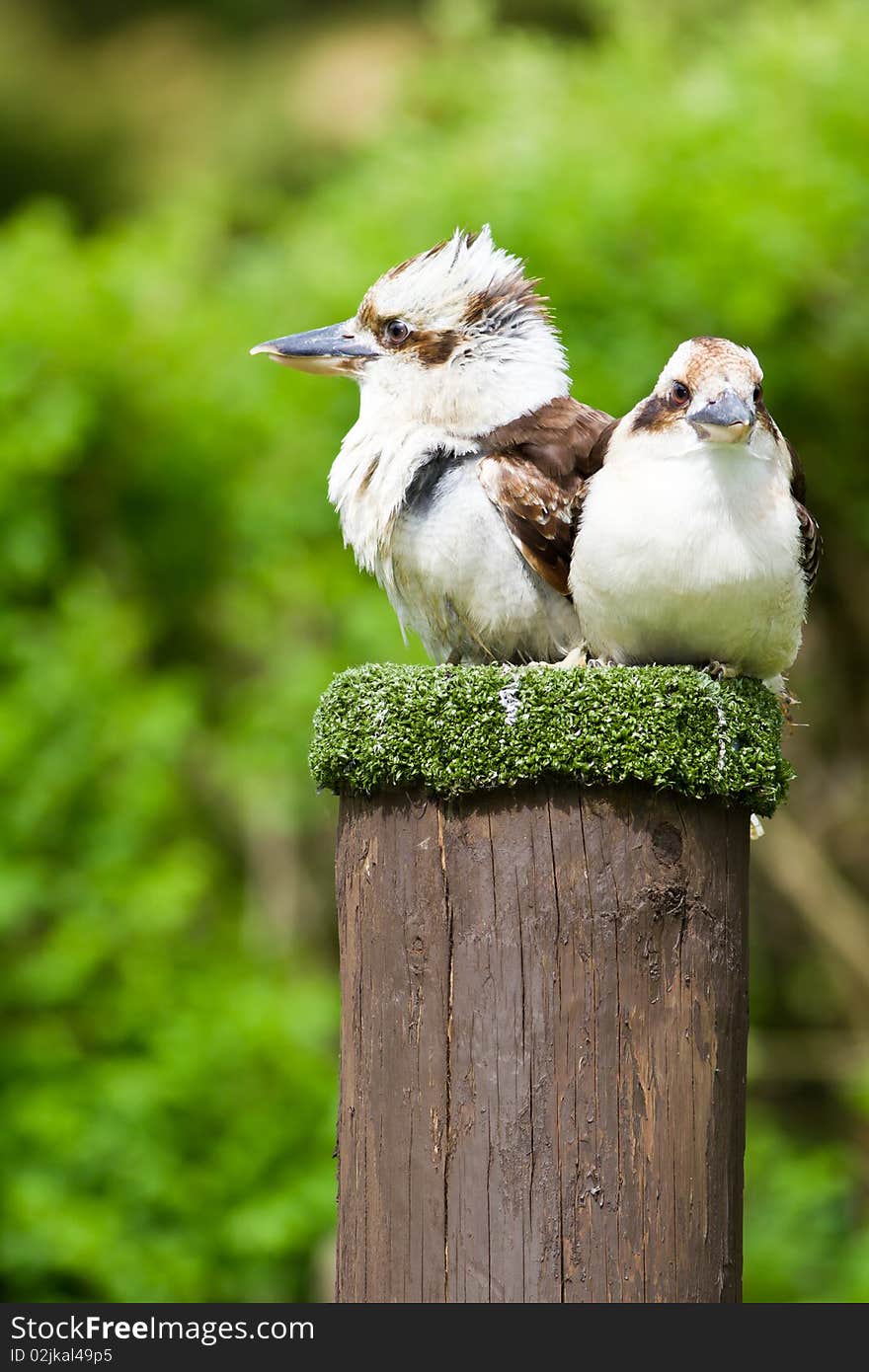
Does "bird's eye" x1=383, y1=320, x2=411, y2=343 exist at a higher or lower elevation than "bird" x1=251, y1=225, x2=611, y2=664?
higher

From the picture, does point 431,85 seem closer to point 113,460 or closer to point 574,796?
point 113,460

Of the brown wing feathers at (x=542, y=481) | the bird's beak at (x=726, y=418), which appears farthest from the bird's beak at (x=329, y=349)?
the bird's beak at (x=726, y=418)

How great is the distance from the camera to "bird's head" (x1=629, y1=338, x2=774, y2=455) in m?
2.88

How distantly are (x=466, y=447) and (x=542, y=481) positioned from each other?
21 centimetres

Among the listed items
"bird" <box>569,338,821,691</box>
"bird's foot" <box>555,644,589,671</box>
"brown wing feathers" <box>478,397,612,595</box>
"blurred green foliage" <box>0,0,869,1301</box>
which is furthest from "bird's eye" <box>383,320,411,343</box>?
"blurred green foliage" <box>0,0,869,1301</box>

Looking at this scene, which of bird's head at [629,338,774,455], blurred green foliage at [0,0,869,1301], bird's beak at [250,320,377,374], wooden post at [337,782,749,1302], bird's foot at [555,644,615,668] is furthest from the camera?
blurred green foliage at [0,0,869,1301]

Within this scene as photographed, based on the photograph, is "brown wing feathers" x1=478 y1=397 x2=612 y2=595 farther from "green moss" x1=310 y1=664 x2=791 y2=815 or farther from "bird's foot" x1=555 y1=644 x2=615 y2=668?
"green moss" x1=310 y1=664 x2=791 y2=815

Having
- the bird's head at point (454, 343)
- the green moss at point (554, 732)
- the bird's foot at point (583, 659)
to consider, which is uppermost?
the bird's head at point (454, 343)

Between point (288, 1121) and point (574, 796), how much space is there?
421 centimetres

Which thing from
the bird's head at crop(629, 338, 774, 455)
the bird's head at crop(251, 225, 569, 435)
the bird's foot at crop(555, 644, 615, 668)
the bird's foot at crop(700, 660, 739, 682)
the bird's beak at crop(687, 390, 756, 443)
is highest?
the bird's head at crop(251, 225, 569, 435)

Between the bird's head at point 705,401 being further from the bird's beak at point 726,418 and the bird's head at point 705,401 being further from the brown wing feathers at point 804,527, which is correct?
the brown wing feathers at point 804,527

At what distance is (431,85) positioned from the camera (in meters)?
8.31

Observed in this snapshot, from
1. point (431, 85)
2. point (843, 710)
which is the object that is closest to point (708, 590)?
point (843, 710)

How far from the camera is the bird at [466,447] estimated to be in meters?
3.42
